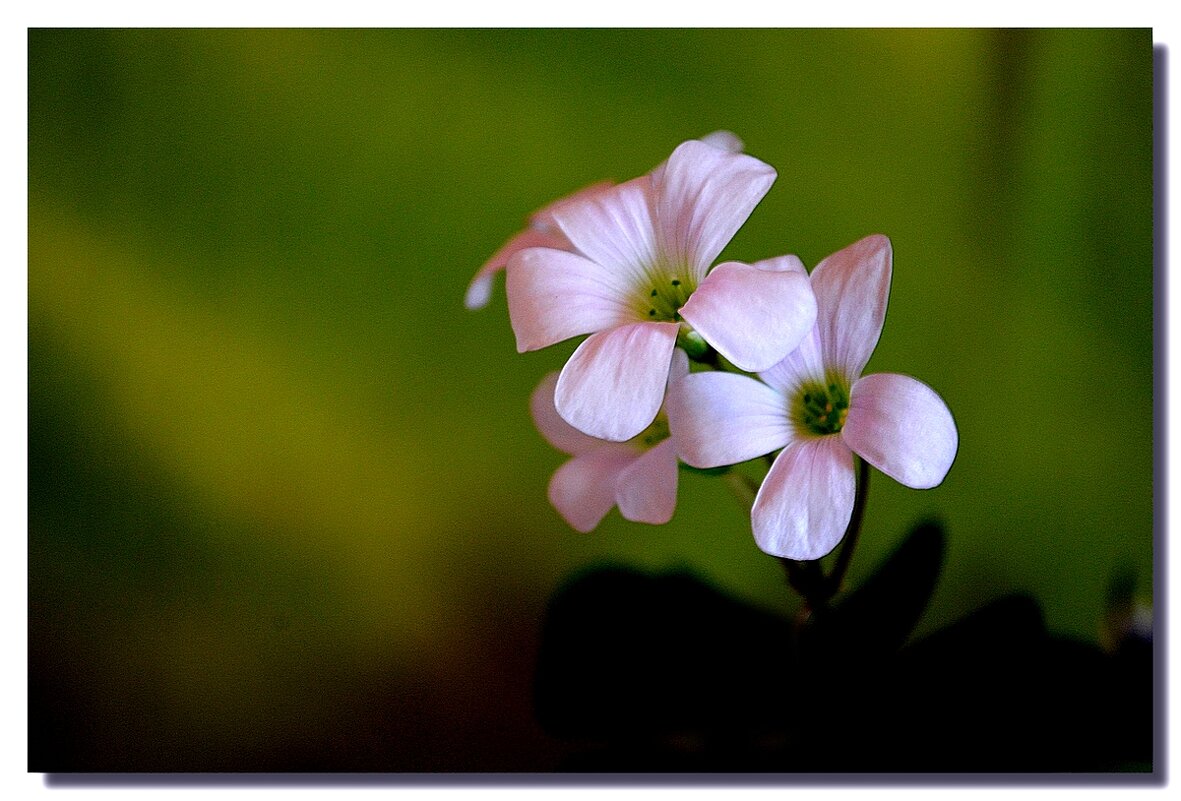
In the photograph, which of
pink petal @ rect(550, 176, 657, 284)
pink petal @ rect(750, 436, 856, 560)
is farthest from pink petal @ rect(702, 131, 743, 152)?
pink petal @ rect(750, 436, 856, 560)

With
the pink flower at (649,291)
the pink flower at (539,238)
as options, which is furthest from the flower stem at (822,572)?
the pink flower at (539,238)

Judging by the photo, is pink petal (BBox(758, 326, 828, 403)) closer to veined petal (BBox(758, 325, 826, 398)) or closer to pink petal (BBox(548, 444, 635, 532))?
veined petal (BBox(758, 325, 826, 398))

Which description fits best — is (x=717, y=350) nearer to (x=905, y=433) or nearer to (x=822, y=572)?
(x=905, y=433)

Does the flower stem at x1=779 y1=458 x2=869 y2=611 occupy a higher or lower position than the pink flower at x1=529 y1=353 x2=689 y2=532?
lower

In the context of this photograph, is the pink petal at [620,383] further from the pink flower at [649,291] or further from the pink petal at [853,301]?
the pink petal at [853,301]

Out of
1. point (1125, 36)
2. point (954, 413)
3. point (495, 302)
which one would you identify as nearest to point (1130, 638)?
point (954, 413)

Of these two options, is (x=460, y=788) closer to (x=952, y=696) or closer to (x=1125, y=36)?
(x=952, y=696)

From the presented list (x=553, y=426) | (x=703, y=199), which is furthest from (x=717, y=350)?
(x=553, y=426)

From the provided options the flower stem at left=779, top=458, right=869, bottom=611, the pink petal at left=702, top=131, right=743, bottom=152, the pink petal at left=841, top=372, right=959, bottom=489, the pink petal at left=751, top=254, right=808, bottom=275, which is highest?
the pink petal at left=702, top=131, right=743, bottom=152
